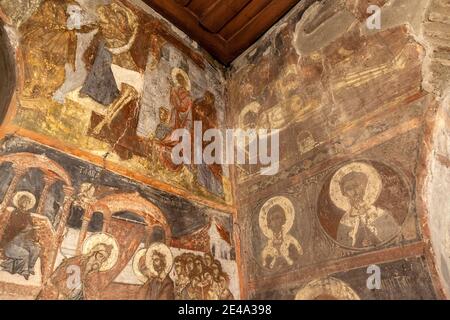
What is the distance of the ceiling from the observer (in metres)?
4.86

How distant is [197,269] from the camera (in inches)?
136

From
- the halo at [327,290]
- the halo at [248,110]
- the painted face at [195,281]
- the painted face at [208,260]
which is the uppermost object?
the halo at [248,110]

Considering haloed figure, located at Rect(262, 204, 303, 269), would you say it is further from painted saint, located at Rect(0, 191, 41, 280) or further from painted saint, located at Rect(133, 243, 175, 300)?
painted saint, located at Rect(0, 191, 41, 280)

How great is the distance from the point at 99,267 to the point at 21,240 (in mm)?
619

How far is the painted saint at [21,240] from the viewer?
7.98 feet

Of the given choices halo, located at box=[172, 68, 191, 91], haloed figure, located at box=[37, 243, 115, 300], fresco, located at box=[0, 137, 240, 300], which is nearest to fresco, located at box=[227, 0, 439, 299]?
fresco, located at box=[0, 137, 240, 300]

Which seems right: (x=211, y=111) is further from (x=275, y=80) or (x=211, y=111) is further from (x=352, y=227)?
(x=352, y=227)

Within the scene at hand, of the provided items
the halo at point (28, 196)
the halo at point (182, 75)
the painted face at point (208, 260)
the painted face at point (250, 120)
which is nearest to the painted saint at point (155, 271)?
the painted face at point (208, 260)

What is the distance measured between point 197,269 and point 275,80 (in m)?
2.59

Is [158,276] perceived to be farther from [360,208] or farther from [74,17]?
[74,17]

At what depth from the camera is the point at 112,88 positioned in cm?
367

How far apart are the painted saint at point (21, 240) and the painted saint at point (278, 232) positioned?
216 cm

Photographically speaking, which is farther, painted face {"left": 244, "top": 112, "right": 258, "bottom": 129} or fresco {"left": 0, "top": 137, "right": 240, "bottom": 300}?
painted face {"left": 244, "top": 112, "right": 258, "bottom": 129}

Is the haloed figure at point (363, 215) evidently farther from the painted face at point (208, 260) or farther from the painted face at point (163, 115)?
the painted face at point (163, 115)
